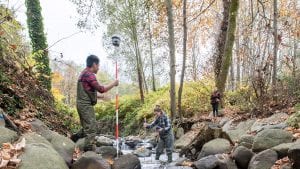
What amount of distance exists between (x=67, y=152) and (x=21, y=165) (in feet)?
6.22

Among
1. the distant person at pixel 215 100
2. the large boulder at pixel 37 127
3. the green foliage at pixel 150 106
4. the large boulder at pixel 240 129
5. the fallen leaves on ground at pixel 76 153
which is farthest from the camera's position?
the green foliage at pixel 150 106

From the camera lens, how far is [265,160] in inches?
288

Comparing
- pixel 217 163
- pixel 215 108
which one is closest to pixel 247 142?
pixel 217 163

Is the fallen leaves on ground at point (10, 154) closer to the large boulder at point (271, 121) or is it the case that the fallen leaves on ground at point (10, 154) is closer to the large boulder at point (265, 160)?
the large boulder at point (265, 160)

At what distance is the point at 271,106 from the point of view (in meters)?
13.2

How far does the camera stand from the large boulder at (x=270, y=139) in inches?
311

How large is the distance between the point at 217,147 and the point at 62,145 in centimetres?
432

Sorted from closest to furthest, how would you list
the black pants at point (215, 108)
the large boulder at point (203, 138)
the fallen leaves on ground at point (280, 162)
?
the fallen leaves on ground at point (280, 162) < the large boulder at point (203, 138) < the black pants at point (215, 108)

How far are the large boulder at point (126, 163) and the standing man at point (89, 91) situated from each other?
767 mm

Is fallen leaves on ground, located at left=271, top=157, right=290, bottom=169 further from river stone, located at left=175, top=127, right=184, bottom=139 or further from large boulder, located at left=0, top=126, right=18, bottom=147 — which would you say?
river stone, located at left=175, top=127, right=184, bottom=139

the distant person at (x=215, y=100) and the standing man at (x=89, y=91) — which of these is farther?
the distant person at (x=215, y=100)

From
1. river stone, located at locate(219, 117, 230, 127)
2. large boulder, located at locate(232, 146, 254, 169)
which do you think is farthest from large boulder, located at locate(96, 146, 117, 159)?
river stone, located at locate(219, 117, 230, 127)

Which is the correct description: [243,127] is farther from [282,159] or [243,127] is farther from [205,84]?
[205,84]

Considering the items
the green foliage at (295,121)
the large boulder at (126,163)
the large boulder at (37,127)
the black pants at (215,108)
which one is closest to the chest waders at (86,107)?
the large boulder at (126,163)
